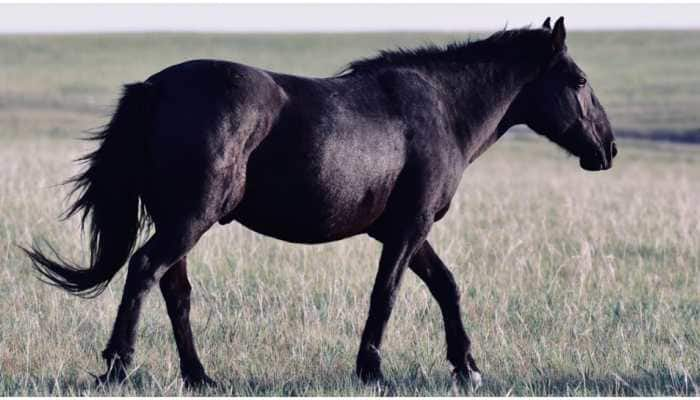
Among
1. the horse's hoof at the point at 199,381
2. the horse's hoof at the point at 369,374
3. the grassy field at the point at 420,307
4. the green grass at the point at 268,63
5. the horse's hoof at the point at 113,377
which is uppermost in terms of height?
the horse's hoof at the point at 113,377

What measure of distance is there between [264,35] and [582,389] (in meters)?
74.8

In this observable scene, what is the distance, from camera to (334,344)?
21.4 ft

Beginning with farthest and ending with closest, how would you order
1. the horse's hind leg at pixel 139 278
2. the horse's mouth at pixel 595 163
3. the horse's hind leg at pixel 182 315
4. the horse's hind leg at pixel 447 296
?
the horse's mouth at pixel 595 163, the horse's hind leg at pixel 447 296, the horse's hind leg at pixel 182 315, the horse's hind leg at pixel 139 278

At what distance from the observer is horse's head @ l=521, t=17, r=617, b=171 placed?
6750 millimetres

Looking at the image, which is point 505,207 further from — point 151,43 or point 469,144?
point 151,43

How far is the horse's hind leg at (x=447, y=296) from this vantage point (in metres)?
6.30

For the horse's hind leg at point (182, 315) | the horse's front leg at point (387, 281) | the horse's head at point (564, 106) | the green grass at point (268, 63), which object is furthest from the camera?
the green grass at point (268, 63)

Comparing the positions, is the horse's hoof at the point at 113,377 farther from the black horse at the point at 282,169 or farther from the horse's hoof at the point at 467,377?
the horse's hoof at the point at 467,377

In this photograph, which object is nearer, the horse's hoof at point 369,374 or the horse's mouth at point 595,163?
the horse's hoof at point 369,374

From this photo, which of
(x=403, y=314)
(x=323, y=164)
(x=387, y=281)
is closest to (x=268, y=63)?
(x=403, y=314)

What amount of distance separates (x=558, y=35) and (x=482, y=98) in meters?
0.62

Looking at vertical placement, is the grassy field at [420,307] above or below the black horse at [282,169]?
below

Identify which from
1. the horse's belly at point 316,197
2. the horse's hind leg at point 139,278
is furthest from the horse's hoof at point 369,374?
the horse's hind leg at point 139,278

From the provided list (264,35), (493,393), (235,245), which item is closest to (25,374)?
(493,393)
